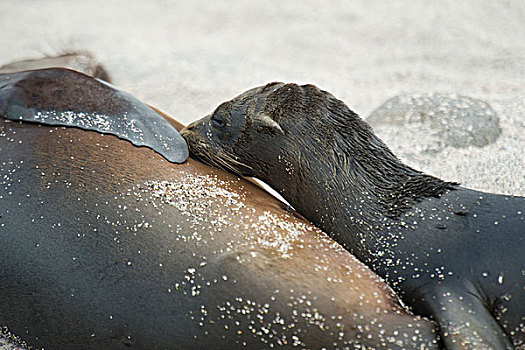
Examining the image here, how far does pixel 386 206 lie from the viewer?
2.40m

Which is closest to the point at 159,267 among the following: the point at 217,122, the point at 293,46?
the point at 217,122

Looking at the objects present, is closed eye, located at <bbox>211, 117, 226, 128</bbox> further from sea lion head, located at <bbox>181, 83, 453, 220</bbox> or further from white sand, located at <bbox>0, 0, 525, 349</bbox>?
white sand, located at <bbox>0, 0, 525, 349</bbox>

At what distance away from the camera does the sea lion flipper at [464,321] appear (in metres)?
1.94

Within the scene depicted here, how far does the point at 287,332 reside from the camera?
2.00 m

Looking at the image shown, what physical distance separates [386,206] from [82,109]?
142cm

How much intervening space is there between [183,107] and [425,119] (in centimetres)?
211

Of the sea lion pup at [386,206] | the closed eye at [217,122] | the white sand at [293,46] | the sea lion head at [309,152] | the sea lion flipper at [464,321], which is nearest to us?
the sea lion flipper at [464,321]

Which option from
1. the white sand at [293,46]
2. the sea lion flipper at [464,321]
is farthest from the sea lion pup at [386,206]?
the white sand at [293,46]

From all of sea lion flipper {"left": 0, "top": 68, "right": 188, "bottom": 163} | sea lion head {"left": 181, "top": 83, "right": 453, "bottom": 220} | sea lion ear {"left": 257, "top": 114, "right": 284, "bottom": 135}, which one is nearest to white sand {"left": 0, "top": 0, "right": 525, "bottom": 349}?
sea lion head {"left": 181, "top": 83, "right": 453, "bottom": 220}

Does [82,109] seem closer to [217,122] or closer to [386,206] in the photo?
[217,122]

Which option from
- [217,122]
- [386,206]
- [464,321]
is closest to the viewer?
[464,321]

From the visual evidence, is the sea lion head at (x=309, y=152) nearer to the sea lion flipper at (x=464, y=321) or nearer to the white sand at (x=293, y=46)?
the sea lion flipper at (x=464, y=321)

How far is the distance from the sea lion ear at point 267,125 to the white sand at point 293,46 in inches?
71.1

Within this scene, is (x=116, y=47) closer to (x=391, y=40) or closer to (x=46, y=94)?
(x=391, y=40)
